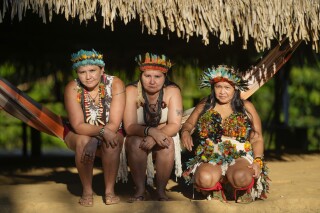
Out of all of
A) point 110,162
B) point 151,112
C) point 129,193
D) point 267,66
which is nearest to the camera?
point 110,162

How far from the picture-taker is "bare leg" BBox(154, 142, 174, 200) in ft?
17.5

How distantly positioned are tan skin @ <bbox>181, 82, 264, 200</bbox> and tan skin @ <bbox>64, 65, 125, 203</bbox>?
538 mm

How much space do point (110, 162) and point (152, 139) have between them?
36cm

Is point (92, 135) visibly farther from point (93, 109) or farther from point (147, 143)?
point (147, 143)

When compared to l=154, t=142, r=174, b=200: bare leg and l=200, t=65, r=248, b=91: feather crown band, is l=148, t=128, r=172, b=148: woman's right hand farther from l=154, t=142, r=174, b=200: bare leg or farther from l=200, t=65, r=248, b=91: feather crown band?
l=200, t=65, r=248, b=91: feather crown band

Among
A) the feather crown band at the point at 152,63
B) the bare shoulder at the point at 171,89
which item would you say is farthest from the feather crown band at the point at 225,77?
the feather crown band at the point at 152,63

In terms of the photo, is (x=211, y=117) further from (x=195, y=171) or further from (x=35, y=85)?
(x=35, y=85)

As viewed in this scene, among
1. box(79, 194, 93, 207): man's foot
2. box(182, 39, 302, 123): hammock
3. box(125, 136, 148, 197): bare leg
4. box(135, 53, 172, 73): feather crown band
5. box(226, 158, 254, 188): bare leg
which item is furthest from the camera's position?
box(182, 39, 302, 123): hammock

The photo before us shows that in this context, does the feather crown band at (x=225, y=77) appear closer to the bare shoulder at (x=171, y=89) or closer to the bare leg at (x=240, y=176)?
the bare shoulder at (x=171, y=89)

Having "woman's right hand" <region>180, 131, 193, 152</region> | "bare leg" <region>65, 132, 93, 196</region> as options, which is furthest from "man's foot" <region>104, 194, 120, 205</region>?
"woman's right hand" <region>180, 131, 193, 152</region>

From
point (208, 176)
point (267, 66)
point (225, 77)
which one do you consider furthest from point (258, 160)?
point (267, 66)

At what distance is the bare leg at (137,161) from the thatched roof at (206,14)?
35.4 inches

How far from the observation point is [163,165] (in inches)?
210

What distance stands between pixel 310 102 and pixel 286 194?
4.29 m
